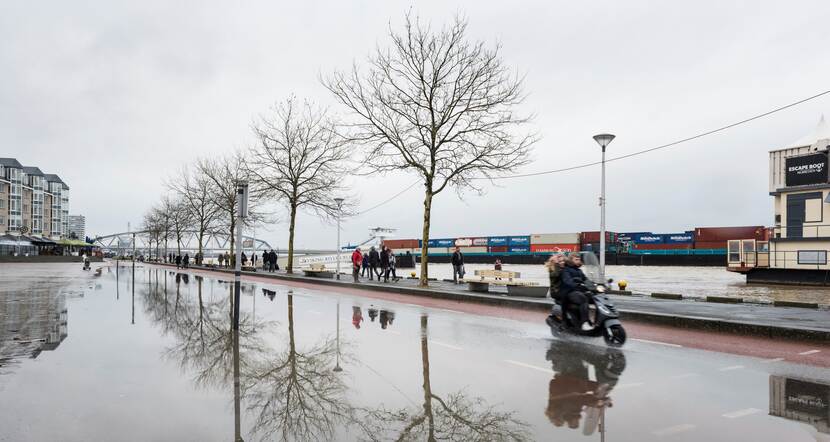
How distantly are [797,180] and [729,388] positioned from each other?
32917 millimetres

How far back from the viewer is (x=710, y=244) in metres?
63.9

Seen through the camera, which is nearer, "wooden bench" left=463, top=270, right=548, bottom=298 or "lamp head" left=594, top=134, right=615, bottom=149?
"wooden bench" left=463, top=270, right=548, bottom=298

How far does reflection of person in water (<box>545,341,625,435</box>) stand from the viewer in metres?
4.68

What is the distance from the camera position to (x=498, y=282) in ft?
60.2

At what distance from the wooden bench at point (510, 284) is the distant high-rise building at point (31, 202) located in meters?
86.3

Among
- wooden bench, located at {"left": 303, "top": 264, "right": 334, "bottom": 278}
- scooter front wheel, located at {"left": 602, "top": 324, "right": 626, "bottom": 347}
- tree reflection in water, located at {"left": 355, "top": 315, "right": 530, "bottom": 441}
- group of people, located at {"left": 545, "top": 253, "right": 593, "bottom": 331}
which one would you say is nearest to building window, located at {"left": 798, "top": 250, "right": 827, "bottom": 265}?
wooden bench, located at {"left": 303, "top": 264, "right": 334, "bottom": 278}

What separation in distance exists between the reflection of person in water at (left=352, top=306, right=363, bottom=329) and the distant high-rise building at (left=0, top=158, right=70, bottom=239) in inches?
3443

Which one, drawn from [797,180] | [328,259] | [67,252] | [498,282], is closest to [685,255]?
[797,180]

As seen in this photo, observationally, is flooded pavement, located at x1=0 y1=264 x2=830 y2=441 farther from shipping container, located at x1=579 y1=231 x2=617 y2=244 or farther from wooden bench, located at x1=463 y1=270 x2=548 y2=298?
shipping container, located at x1=579 y1=231 x2=617 y2=244

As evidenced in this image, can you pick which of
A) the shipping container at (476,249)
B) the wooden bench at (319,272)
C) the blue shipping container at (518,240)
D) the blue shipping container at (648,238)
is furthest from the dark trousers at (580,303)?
the shipping container at (476,249)

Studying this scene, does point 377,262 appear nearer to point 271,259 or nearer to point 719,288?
point 271,259

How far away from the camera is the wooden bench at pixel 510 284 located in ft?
55.1

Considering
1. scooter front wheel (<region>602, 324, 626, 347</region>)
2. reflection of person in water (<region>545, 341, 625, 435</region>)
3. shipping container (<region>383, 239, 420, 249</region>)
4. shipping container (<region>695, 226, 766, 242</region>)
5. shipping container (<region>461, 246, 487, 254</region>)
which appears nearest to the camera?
reflection of person in water (<region>545, 341, 625, 435</region>)

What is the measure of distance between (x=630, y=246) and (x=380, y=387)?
226 ft
